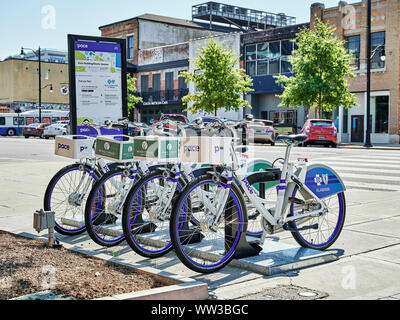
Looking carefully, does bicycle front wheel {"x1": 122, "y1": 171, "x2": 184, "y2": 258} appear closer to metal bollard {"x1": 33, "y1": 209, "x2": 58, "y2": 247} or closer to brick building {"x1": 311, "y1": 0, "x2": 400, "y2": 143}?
metal bollard {"x1": 33, "y1": 209, "x2": 58, "y2": 247}

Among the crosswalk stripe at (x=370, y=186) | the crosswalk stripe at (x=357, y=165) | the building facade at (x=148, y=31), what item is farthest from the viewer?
the building facade at (x=148, y=31)

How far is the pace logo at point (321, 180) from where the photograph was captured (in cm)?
587

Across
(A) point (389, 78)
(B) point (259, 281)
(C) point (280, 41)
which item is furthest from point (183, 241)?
(C) point (280, 41)

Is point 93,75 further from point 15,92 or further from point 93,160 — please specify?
point 15,92

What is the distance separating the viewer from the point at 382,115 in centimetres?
3550

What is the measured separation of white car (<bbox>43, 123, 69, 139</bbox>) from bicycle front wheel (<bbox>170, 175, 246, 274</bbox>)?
3906 centimetres

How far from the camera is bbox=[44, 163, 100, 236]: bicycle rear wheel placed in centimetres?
652

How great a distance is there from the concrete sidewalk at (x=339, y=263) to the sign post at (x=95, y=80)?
1751 mm

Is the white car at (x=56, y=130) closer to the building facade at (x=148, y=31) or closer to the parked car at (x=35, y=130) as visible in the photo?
the parked car at (x=35, y=130)

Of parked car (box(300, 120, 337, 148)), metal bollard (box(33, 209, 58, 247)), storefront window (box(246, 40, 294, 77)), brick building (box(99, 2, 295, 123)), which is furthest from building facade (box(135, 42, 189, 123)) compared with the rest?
metal bollard (box(33, 209, 58, 247))

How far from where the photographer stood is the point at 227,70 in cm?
3956

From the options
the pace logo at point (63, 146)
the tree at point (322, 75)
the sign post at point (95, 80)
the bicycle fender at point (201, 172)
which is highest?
the tree at point (322, 75)

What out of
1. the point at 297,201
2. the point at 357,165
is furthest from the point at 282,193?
the point at 357,165

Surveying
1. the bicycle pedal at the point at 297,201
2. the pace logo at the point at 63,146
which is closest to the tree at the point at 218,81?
the pace logo at the point at 63,146
